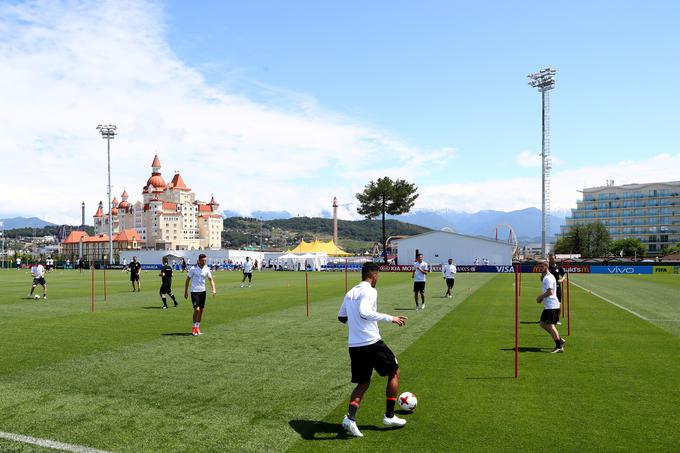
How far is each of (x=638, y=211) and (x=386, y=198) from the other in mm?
114839

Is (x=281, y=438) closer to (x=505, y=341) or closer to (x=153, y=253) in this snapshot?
(x=505, y=341)

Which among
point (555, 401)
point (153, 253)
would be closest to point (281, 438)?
point (555, 401)

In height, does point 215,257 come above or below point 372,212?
below

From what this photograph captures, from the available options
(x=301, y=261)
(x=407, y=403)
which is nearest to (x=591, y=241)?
(x=301, y=261)

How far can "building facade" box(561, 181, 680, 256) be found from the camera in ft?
531

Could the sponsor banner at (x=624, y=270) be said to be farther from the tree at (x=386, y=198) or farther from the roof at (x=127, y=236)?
the roof at (x=127, y=236)

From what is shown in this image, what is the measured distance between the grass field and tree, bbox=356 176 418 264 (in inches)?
3122

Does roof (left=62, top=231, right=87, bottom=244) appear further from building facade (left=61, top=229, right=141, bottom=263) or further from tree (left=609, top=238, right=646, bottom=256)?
tree (left=609, top=238, right=646, bottom=256)

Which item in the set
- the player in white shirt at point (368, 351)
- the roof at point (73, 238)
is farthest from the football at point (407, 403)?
the roof at point (73, 238)

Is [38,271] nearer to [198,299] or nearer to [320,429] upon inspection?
[198,299]

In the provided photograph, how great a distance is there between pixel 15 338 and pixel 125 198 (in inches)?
7791

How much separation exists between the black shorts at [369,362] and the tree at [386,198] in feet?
291

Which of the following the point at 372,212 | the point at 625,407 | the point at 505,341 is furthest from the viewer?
the point at 372,212

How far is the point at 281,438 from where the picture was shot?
636 cm
